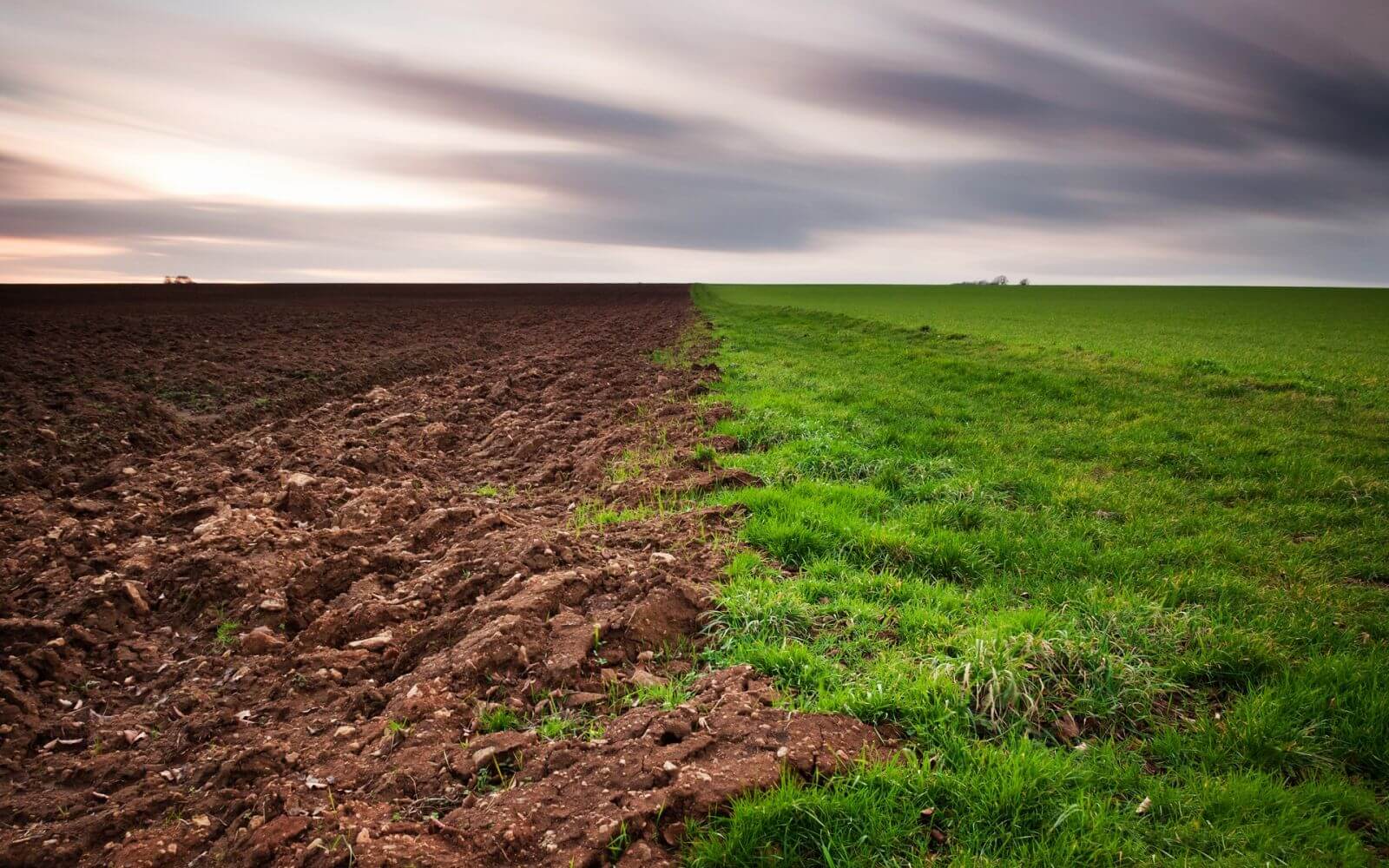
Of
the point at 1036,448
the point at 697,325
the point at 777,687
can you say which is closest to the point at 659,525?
the point at 777,687

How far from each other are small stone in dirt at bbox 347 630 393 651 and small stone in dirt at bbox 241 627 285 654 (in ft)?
1.87

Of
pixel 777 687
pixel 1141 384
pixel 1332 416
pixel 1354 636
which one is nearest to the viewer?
pixel 777 687

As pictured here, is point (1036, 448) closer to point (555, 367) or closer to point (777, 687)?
point (777, 687)

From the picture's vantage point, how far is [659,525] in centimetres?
664

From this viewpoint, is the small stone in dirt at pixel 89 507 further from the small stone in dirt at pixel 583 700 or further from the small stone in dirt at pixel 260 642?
the small stone in dirt at pixel 583 700

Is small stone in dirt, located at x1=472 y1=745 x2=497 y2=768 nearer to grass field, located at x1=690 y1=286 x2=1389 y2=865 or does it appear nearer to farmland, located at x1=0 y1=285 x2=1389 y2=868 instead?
farmland, located at x1=0 y1=285 x2=1389 y2=868

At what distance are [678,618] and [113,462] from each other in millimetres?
8417

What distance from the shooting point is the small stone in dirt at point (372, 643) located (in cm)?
500

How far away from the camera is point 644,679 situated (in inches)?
172

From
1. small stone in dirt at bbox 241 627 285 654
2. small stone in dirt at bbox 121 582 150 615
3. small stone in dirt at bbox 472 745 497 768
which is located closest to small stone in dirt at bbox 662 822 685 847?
small stone in dirt at bbox 472 745 497 768

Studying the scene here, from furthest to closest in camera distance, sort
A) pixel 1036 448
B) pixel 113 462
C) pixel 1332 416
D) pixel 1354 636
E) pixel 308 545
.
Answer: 1. pixel 1332 416
2. pixel 1036 448
3. pixel 113 462
4. pixel 308 545
5. pixel 1354 636

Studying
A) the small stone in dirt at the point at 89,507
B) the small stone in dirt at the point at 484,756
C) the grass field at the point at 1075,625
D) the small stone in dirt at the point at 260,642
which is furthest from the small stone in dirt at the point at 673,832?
the small stone in dirt at the point at 89,507

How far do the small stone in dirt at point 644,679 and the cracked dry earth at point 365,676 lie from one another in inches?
0.6

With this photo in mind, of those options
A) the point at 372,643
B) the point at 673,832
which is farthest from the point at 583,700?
the point at 372,643
